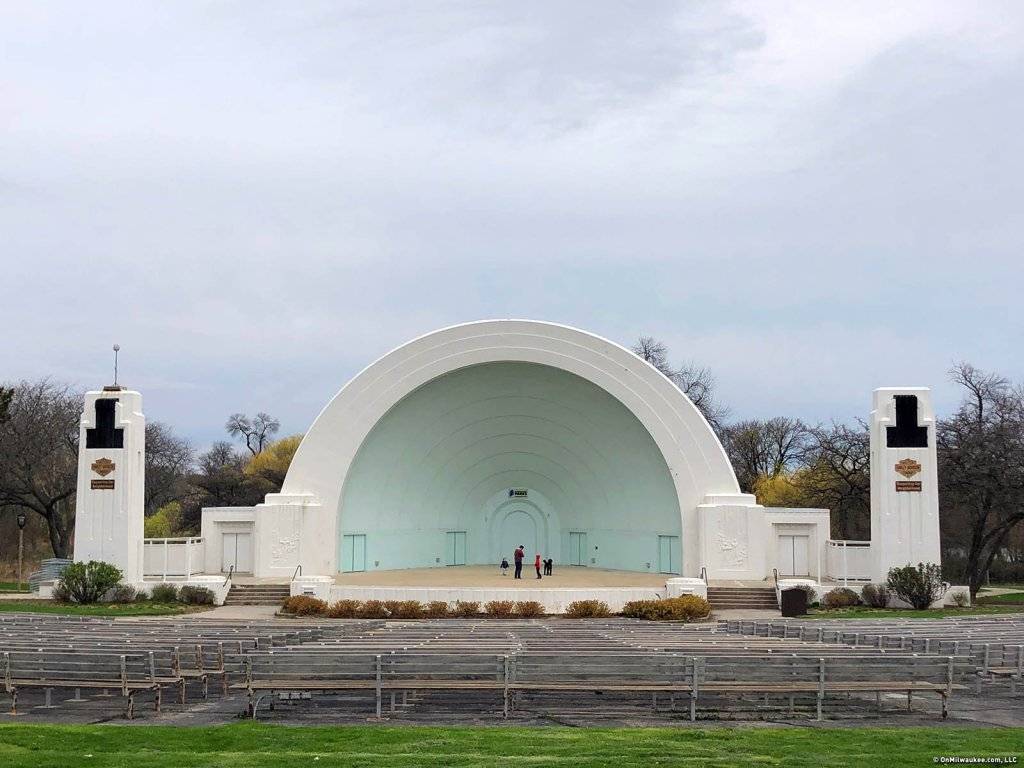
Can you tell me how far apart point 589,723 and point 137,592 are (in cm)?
2321

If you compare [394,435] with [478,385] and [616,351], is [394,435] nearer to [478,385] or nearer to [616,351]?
[478,385]

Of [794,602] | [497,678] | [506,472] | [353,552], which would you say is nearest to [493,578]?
[353,552]

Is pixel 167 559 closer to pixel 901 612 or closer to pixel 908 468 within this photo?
pixel 901 612

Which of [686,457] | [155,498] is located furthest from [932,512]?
[155,498]

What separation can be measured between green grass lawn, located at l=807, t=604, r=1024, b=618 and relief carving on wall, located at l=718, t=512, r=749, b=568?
207 inches

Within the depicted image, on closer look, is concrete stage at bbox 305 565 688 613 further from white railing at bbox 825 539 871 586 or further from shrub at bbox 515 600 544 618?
white railing at bbox 825 539 871 586

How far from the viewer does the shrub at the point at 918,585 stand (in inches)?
1196

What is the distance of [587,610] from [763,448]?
152ft

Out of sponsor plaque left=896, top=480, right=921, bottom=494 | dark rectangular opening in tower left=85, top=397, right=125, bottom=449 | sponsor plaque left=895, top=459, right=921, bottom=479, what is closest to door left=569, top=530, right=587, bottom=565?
sponsor plaque left=896, top=480, right=921, bottom=494

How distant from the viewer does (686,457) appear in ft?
121

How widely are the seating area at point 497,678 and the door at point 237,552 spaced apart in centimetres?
2402

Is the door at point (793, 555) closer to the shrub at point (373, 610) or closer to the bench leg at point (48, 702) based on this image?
the shrub at point (373, 610)

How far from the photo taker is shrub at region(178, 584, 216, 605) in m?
31.9

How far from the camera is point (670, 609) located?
1122 inches
